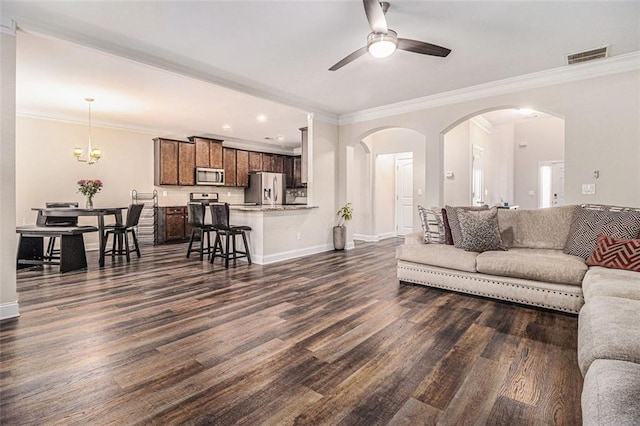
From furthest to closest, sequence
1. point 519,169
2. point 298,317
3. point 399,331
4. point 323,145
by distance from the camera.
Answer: point 519,169
point 323,145
point 298,317
point 399,331

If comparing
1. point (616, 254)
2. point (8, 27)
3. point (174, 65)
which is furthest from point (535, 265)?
point (8, 27)

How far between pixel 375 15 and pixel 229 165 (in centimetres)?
657

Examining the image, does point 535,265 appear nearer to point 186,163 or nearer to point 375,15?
point 375,15

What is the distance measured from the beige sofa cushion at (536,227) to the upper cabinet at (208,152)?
6.51m

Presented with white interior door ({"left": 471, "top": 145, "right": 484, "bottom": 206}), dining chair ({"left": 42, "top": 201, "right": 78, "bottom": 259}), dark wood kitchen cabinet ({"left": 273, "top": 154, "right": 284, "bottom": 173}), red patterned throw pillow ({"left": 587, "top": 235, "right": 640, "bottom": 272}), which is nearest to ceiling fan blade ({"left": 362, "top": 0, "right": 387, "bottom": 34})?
red patterned throw pillow ({"left": 587, "top": 235, "right": 640, "bottom": 272})

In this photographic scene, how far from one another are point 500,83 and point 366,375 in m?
4.38

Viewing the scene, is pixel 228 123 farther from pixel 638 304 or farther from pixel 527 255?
pixel 638 304

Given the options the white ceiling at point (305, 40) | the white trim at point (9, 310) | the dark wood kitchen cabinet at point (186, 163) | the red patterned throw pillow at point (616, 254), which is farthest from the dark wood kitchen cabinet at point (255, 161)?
the red patterned throw pillow at point (616, 254)

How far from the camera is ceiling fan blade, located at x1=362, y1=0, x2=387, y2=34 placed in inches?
90.0

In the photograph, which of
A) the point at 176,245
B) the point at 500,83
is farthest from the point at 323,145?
the point at 176,245

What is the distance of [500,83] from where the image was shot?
4418mm

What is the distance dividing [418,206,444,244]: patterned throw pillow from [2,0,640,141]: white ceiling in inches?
71.7

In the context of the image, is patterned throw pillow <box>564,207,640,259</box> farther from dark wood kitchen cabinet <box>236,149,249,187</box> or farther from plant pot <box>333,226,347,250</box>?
dark wood kitchen cabinet <box>236,149,249,187</box>

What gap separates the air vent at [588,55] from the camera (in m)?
3.49
